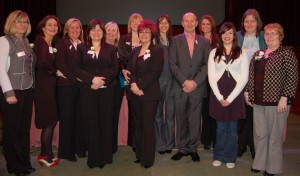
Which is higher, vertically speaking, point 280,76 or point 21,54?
point 21,54

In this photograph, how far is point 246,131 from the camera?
406 cm

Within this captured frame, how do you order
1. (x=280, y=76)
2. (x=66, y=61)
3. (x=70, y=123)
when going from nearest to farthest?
(x=280, y=76) < (x=66, y=61) < (x=70, y=123)

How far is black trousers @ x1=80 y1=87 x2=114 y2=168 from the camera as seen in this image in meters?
3.61

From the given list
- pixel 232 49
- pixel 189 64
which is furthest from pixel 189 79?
pixel 232 49

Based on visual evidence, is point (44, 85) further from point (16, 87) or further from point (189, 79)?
point (189, 79)

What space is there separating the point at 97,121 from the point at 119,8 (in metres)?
6.74

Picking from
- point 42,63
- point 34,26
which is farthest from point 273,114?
point 34,26

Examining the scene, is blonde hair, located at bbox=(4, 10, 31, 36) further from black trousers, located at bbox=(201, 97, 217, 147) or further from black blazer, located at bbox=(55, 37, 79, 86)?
black trousers, located at bbox=(201, 97, 217, 147)

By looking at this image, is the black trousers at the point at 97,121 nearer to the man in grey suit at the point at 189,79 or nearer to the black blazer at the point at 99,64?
the black blazer at the point at 99,64

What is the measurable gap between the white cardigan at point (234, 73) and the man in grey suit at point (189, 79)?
0.22 metres

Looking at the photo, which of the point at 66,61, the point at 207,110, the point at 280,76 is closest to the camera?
the point at 280,76

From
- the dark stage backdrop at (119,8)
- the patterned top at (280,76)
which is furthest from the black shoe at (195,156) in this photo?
the dark stage backdrop at (119,8)

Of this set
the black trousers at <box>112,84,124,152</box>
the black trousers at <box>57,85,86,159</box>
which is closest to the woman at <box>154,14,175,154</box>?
the black trousers at <box>112,84,124,152</box>

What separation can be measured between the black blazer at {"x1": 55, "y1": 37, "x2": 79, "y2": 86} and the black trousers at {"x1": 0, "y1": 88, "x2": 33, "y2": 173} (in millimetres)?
392
